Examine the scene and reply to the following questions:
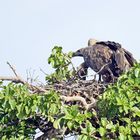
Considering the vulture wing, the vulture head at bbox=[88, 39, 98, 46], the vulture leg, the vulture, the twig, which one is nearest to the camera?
the twig

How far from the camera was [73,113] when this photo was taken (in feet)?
21.0

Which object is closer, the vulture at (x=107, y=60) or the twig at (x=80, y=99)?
the twig at (x=80, y=99)

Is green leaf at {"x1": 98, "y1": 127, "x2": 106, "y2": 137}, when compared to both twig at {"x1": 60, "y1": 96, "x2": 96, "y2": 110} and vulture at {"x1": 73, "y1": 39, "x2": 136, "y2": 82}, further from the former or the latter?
vulture at {"x1": 73, "y1": 39, "x2": 136, "y2": 82}

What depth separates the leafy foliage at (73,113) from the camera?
6418 mm

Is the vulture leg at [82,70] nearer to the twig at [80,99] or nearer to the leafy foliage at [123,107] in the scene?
the twig at [80,99]

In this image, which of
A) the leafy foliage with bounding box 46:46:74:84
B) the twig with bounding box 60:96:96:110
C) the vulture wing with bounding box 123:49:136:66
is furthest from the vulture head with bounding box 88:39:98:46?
the twig with bounding box 60:96:96:110

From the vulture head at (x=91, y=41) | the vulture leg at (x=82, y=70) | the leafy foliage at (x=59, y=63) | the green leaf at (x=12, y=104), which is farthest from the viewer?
the vulture head at (x=91, y=41)

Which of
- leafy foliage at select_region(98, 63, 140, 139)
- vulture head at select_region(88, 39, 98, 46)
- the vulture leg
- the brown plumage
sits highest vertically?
vulture head at select_region(88, 39, 98, 46)

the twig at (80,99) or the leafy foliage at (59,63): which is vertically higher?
the leafy foliage at (59,63)

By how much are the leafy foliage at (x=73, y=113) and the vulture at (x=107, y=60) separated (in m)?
1.67

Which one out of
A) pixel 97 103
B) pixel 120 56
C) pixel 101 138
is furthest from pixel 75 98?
pixel 120 56

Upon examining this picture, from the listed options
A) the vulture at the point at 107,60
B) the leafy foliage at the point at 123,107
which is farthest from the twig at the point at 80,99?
the vulture at the point at 107,60

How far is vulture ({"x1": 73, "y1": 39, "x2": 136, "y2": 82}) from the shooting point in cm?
863

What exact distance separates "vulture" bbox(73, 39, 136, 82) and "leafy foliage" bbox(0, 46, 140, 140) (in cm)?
167
